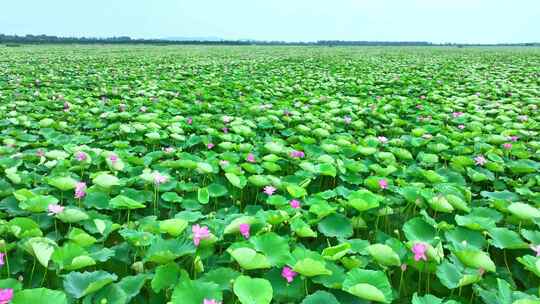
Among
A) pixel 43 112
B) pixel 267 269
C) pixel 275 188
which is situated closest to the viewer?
pixel 267 269

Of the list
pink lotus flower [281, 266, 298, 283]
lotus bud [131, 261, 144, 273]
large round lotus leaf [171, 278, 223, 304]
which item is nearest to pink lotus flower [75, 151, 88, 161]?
lotus bud [131, 261, 144, 273]

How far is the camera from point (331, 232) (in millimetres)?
1838

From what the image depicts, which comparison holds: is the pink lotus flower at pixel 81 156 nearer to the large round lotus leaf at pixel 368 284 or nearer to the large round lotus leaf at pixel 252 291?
the large round lotus leaf at pixel 252 291

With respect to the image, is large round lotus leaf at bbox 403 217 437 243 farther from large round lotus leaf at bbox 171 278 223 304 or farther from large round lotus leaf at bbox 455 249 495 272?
large round lotus leaf at bbox 171 278 223 304

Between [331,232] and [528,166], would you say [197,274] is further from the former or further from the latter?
[528,166]

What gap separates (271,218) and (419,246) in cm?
65

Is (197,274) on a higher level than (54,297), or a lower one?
lower

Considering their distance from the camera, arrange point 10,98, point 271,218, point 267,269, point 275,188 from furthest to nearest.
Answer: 1. point 10,98
2. point 275,188
3. point 271,218
4. point 267,269

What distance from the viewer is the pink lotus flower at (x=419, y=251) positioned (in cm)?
145

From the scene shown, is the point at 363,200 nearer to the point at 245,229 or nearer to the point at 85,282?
the point at 245,229

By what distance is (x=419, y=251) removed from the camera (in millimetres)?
1448

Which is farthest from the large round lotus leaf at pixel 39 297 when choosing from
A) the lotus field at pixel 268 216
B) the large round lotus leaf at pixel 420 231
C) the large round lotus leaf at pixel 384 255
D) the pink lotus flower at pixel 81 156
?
the pink lotus flower at pixel 81 156

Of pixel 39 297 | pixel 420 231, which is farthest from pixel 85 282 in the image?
pixel 420 231

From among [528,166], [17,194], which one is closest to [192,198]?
[17,194]
